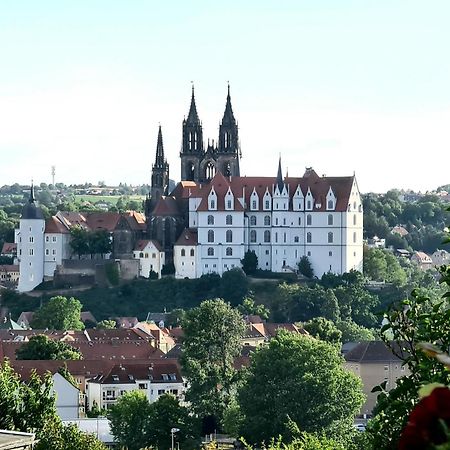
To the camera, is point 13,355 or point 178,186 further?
point 178,186

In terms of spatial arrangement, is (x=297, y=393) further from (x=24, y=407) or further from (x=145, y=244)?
(x=145, y=244)

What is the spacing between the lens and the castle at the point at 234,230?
11212cm

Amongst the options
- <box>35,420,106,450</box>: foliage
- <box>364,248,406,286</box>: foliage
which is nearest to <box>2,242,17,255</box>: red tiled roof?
<box>364,248,406,286</box>: foliage

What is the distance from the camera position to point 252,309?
357 ft

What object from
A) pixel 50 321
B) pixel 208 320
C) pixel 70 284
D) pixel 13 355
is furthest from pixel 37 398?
pixel 70 284

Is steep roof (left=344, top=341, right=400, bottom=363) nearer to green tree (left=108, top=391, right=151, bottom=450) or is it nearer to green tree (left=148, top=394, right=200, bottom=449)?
green tree (left=148, top=394, right=200, bottom=449)

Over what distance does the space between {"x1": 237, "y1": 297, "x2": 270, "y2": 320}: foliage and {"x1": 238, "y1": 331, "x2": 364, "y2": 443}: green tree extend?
43420mm

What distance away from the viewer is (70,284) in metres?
115

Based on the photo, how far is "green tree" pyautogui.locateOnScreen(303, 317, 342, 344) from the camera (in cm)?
9300

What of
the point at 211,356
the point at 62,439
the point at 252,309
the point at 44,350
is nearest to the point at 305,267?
the point at 252,309

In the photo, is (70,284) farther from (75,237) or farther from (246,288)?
(246,288)

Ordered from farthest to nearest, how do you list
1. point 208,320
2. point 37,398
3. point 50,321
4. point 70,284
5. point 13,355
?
point 70,284 → point 50,321 → point 13,355 → point 208,320 → point 37,398

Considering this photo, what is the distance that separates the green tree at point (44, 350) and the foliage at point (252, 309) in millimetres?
25191

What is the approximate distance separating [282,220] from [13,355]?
3441 cm
